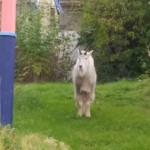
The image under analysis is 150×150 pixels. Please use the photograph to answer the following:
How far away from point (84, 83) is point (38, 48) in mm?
7992

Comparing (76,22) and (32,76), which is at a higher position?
(76,22)

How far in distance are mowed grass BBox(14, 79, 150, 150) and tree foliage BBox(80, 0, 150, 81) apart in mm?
4657

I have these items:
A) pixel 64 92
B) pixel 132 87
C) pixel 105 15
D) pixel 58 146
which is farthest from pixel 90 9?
pixel 58 146

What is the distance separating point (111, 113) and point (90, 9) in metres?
9.45

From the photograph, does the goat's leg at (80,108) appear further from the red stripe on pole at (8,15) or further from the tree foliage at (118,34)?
the tree foliage at (118,34)

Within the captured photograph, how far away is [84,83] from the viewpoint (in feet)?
38.6

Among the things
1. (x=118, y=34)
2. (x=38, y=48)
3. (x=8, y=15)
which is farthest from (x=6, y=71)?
(x=118, y=34)

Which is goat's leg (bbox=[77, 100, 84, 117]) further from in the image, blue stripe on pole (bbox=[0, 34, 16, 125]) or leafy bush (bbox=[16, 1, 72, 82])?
leafy bush (bbox=[16, 1, 72, 82])

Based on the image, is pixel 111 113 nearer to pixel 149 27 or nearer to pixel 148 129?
pixel 148 129

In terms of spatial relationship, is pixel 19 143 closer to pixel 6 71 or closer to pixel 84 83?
pixel 6 71

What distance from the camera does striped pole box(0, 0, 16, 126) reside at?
6957 millimetres

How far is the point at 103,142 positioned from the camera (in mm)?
9281

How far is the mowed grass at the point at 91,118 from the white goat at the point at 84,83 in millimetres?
270

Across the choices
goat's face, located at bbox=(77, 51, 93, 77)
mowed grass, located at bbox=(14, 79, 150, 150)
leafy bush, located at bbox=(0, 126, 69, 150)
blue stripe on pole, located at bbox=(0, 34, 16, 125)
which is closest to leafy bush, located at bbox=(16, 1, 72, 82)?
mowed grass, located at bbox=(14, 79, 150, 150)
